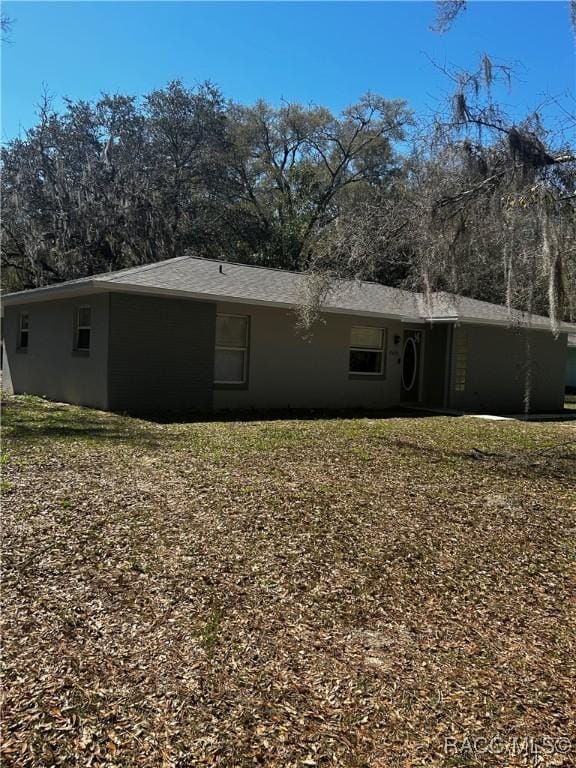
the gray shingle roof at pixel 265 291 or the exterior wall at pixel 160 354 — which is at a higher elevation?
the gray shingle roof at pixel 265 291

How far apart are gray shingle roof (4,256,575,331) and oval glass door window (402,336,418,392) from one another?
0.89 m

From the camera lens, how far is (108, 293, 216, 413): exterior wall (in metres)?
11.7

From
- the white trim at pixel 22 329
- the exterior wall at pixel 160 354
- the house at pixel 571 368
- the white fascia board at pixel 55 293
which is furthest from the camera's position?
the house at pixel 571 368

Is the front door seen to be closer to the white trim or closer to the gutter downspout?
the gutter downspout

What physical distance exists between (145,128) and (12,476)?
22.4 metres

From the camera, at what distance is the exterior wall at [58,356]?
12.0 m

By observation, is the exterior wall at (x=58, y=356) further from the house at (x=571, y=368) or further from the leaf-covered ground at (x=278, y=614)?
the house at (x=571, y=368)

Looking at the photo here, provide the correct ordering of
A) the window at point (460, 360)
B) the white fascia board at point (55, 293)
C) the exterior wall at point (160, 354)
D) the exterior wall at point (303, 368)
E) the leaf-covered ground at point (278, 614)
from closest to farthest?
the leaf-covered ground at point (278, 614)
the white fascia board at point (55, 293)
the exterior wall at point (160, 354)
the exterior wall at point (303, 368)
the window at point (460, 360)

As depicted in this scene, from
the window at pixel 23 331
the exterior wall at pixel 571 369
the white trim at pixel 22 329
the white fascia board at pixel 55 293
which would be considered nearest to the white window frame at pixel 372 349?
the white fascia board at pixel 55 293

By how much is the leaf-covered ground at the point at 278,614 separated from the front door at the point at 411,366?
873 centimetres

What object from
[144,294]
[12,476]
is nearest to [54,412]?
[144,294]

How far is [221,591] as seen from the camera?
3.95m

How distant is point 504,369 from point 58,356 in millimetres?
10742

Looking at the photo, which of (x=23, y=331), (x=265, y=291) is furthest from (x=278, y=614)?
(x=23, y=331)
